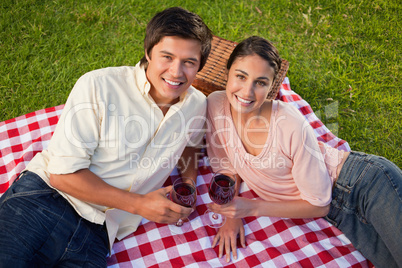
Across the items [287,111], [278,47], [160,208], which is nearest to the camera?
[160,208]

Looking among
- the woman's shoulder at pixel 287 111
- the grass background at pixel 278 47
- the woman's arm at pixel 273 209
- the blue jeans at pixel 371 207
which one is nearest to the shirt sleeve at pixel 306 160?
the woman's shoulder at pixel 287 111

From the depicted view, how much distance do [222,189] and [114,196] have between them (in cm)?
75

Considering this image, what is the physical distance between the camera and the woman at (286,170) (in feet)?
8.34

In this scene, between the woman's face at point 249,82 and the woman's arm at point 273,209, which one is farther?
the woman's arm at point 273,209

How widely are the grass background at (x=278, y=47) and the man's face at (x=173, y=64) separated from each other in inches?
82.7

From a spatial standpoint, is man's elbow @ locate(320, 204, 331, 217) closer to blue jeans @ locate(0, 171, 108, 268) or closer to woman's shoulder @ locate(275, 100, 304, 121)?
woman's shoulder @ locate(275, 100, 304, 121)

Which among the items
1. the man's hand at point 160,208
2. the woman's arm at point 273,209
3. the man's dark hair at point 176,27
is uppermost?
the man's dark hair at point 176,27

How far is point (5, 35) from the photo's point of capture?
14.8 feet

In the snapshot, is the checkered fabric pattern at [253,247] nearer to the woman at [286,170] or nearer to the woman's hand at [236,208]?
the woman at [286,170]

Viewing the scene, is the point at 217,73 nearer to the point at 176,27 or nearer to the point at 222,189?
the point at 176,27

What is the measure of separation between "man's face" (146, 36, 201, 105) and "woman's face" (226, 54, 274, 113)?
0.30 m

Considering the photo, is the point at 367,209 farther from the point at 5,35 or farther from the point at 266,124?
the point at 5,35

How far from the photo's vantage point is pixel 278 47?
16.5ft

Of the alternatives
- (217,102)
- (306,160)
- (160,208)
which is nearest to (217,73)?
(217,102)
